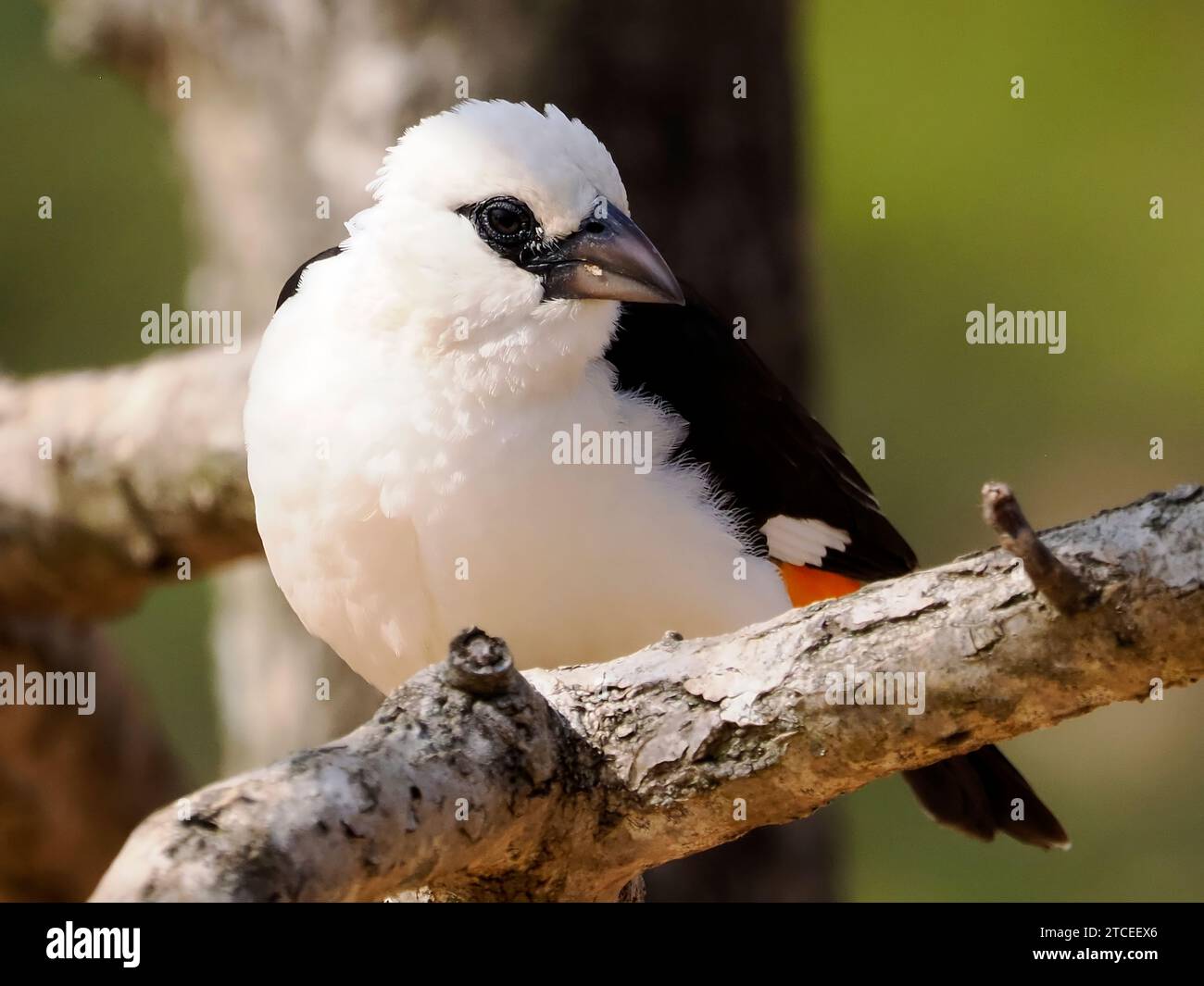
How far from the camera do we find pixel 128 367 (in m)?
6.11

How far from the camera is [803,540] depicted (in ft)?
14.5

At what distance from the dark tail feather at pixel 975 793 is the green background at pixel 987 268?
12.9ft

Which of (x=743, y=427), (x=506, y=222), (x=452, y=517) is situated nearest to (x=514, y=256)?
(x=506, y=222)

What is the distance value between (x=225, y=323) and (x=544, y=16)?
1820 mm

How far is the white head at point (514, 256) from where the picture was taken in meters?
3.64

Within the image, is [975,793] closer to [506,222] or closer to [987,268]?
[506,222]

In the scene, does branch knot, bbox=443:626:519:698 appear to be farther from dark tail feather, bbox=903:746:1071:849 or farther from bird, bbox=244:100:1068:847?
dark tail feather, bbox=903:746:1071:849

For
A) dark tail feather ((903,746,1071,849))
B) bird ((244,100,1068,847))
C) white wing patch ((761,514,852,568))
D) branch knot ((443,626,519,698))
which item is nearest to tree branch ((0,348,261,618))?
bird ((244,100,1068,847))

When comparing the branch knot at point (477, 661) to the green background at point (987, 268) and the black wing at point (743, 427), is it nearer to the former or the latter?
the black wing at point (743, 427)

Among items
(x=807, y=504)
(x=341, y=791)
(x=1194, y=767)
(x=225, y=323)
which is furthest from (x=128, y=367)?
(x=1194, y=767)

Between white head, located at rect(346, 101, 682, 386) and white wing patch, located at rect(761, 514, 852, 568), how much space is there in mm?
912

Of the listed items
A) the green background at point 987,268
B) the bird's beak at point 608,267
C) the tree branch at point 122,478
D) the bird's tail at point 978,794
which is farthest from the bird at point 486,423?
the green background at point 987,268

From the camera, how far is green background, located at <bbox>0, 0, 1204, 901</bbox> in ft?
28.8

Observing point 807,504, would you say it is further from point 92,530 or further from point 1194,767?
point 1194,767
